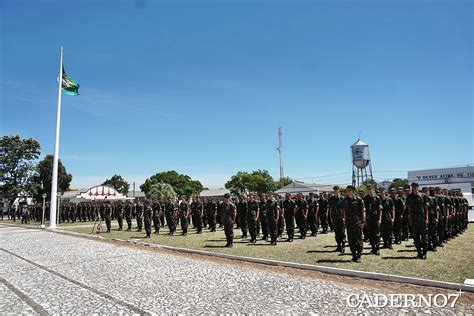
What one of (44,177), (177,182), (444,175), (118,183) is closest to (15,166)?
(44,177)

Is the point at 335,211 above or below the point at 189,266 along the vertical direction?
above

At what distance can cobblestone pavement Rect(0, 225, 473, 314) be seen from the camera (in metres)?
5.34

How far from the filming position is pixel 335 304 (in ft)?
17.7

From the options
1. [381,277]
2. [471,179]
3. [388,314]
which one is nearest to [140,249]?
[381,277]

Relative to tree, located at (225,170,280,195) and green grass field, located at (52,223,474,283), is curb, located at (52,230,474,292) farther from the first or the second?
tree, located at (225,170,280,195)

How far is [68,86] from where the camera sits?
26.0 metres

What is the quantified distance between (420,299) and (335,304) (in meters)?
1.49

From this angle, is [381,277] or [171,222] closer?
[381,277]

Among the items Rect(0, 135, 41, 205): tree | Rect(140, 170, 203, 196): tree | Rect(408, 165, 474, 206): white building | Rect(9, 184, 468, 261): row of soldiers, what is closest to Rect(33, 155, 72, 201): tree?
Rect(0, 135, 41, 205): tree

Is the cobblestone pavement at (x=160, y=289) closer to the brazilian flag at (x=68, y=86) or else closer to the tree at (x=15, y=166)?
the brazilian flag at (x=68, y=86)

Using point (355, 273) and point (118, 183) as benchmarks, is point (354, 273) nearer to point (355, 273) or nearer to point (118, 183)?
point (355, 273)

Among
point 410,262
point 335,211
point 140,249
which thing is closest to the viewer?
point 410,262

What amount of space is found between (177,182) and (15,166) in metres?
29.3

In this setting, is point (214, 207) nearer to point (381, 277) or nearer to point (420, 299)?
point (381, 277)
